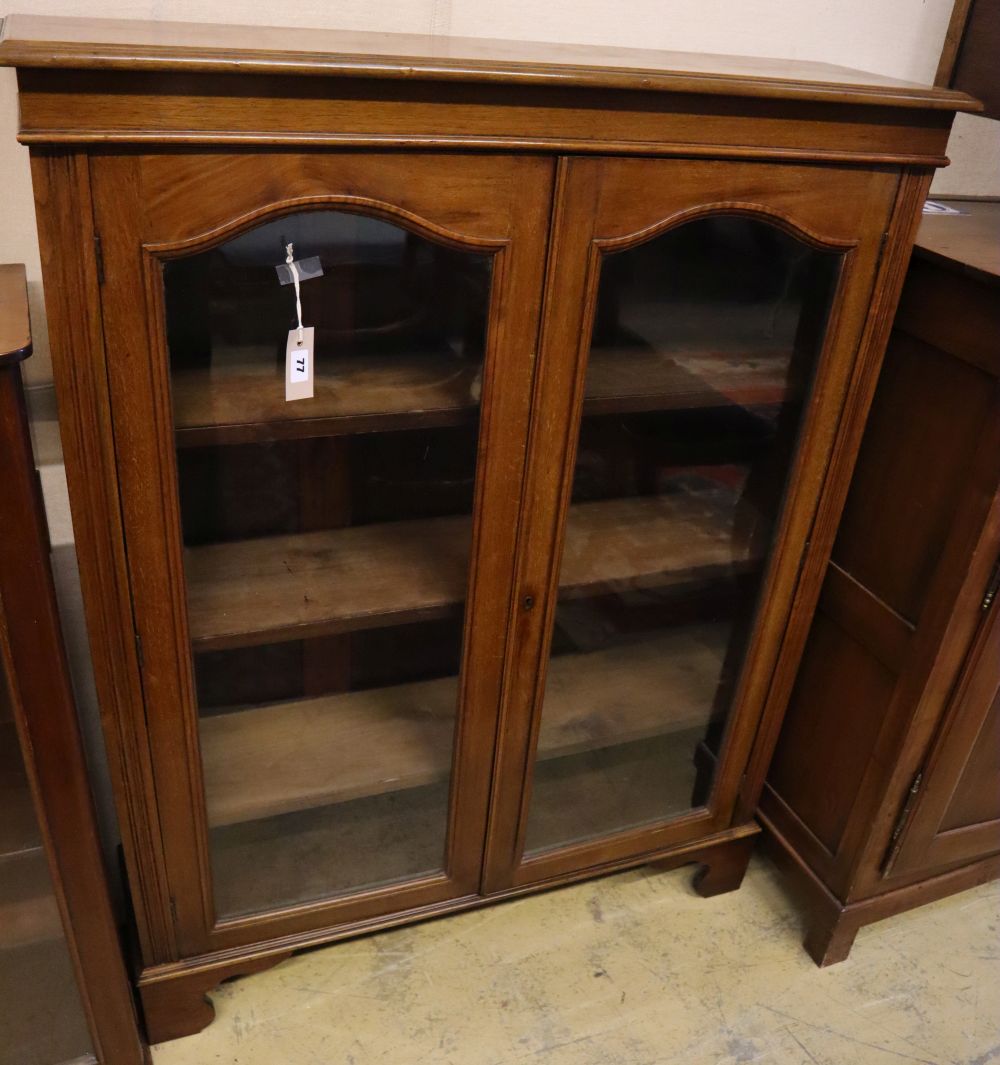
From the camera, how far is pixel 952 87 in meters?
1.43

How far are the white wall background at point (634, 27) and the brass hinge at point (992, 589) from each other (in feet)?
2.26

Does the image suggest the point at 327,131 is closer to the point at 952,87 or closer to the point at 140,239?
the point at 140,239

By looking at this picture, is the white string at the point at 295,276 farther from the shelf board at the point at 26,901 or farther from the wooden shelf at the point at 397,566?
the shelf board at the point at 26,901

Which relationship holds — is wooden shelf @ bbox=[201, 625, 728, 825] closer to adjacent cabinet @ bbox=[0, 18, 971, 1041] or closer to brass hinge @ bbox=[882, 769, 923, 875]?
adjacent cabinet @ bbox=[0, 18, 971, 1041]

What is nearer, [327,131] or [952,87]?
[327,131]

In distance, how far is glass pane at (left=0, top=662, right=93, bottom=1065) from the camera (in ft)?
3.31

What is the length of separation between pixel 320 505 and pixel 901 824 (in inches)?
36.5

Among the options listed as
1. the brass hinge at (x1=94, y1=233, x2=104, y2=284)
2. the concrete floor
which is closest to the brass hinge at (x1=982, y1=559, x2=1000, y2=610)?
the concrete floor

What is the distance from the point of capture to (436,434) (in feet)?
3.46

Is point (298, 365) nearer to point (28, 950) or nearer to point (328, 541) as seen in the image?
point (328, 541)

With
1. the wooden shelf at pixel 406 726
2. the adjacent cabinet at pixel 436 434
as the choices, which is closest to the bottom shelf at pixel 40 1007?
the adjacent cabinet at pixel 436 434

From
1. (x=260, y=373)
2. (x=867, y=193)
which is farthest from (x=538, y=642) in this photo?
(x=867, y=193)

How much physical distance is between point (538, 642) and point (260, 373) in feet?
1.53

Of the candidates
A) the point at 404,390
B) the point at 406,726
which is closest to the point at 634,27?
the point at 404,390
